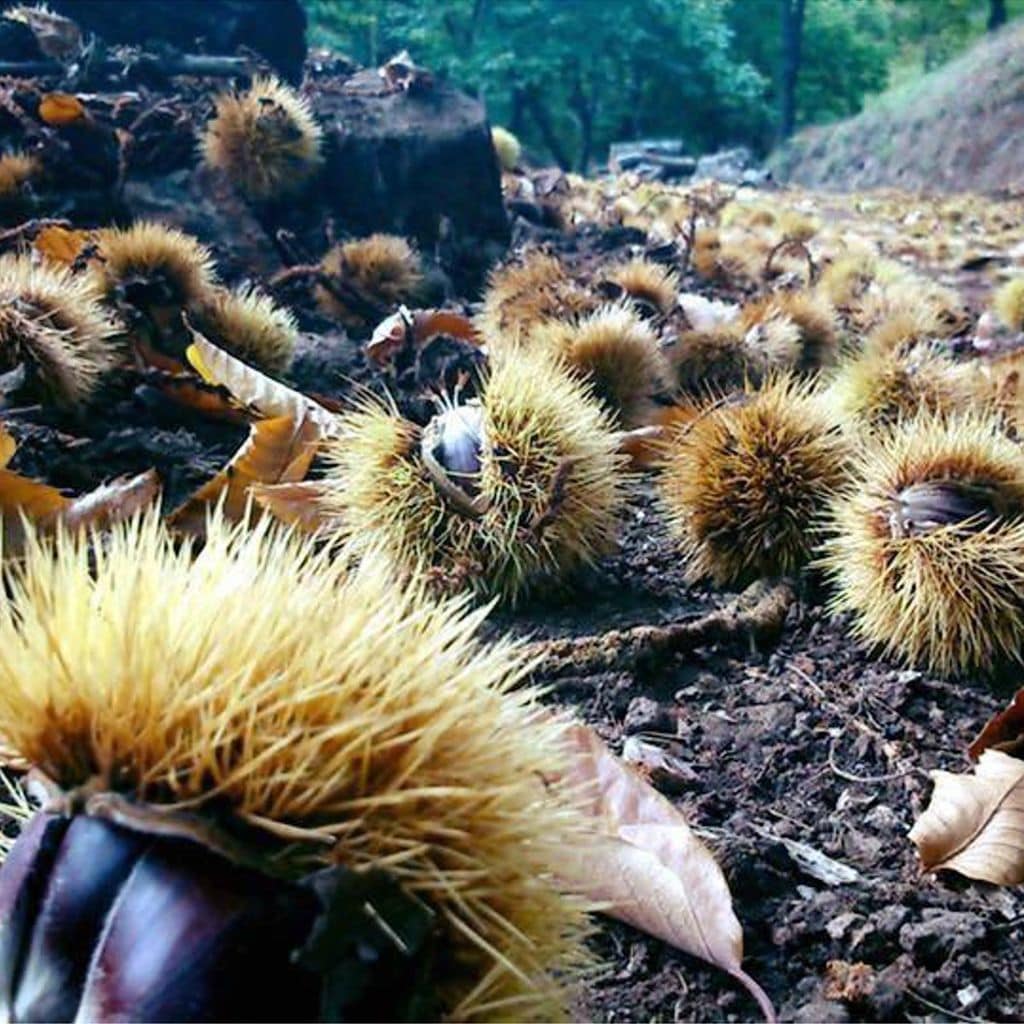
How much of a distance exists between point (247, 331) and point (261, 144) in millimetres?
1265

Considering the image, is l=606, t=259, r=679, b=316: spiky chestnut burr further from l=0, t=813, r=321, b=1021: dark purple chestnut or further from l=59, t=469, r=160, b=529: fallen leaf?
l=0, t=813, r=321, b=1021: dark purple chestnut

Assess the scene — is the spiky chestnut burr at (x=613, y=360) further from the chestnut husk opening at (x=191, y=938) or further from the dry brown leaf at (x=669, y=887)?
the chestnut husk opening at (x=191, y=938)

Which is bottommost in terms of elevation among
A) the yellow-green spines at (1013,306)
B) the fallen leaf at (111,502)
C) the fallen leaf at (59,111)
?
the yellow-green spines at (1013,306)

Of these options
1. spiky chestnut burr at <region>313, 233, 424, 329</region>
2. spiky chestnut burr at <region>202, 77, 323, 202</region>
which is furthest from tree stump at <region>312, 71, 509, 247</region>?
spiky chestnut burr at <region>313, 233, 424, 329</region>

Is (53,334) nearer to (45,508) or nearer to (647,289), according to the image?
(45,508)

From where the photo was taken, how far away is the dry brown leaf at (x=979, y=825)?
2.70 ft

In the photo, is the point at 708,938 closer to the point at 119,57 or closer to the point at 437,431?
the point at 437,431

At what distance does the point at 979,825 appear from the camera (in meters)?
0.85

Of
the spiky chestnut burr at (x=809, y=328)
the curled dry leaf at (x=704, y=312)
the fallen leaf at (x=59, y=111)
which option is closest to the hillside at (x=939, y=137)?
the curled dry leaf at (x=704, y=312)

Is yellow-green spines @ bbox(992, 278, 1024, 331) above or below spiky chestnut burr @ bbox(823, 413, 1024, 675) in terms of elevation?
below

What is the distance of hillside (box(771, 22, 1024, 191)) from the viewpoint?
412 inches

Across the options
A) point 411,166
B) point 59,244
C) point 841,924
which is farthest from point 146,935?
point 411,166

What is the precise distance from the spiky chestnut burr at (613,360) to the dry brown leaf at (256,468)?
0.46 metres

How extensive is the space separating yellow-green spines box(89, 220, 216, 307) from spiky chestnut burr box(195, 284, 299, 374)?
0.05m
